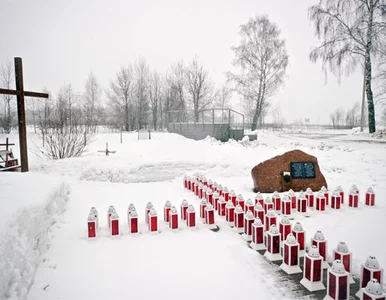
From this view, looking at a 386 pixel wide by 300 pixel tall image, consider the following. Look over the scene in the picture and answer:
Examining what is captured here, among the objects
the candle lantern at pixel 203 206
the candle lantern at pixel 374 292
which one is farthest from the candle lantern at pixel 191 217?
the candle lantern at pixel 374 292

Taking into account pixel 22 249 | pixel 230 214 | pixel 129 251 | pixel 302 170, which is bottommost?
pixel 129 251

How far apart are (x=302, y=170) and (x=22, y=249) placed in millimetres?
5588

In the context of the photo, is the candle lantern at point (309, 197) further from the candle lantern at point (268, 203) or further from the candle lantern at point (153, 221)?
the candle lantern at point (153, 221)

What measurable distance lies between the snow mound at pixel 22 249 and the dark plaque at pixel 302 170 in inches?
198

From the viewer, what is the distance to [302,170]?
6082 millimetres

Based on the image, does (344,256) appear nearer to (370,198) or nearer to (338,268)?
(338,268)

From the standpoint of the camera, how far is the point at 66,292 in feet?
7.45

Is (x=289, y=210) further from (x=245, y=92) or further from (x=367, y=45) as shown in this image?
(x=245, y=92)

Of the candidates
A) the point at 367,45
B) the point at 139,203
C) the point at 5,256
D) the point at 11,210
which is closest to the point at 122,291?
the point at 5,256

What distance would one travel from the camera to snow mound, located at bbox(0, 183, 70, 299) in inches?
73.4

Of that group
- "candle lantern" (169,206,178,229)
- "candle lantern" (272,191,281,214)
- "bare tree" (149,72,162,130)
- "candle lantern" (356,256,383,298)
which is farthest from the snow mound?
"bare tree" (149,72,162,130)

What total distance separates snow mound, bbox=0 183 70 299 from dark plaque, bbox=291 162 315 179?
504 centimetres

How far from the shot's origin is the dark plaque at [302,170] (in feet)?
19.8

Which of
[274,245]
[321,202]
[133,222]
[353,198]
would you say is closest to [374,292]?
[274,245]
